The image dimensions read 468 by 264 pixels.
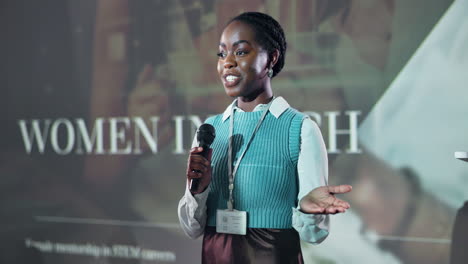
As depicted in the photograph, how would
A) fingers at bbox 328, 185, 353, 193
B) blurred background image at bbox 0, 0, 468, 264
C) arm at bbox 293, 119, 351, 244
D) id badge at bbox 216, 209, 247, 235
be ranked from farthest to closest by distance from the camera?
blurred background image at bbox 0, 0, 468, 264
id badge at bbox 216, 209, 247, 235
arm at bbox 293, 119, 351, 244
fingers at bbox 328, 185, 353, 193

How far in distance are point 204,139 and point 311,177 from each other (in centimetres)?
32

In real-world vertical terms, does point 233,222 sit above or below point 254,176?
below

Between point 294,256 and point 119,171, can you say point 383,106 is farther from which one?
point 119,171

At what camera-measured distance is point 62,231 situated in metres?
4.00

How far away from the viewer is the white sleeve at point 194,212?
1647mm

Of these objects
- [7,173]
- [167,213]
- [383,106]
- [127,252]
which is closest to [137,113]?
[167,213]

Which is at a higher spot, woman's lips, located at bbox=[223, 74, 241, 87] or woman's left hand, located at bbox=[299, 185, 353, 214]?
woman's lips, located at bbox=[223, 74, 241, 87]

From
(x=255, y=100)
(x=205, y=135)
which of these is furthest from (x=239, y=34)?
(x=205, y=135)

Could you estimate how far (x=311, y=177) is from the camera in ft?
5.26

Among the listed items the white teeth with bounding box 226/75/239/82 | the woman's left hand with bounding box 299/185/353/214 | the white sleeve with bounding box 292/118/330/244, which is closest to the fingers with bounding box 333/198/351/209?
the woman's left hand with bounding box 299/185/353/214

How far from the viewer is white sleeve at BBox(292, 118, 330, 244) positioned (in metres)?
1.58

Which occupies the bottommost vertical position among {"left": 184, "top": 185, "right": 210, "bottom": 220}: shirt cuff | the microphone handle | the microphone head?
{"left": 184, "top": 185, "right": 210, "bottom": 220}: shirt cuff

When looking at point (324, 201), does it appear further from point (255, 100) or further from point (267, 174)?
point (255, 100)

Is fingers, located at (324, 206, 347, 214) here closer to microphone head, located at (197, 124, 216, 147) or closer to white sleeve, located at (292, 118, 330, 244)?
white sleeve, located at (292, 118, 330, 244)
